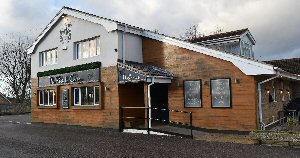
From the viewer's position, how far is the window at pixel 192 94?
15867 mm

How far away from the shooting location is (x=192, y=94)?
1603 cm

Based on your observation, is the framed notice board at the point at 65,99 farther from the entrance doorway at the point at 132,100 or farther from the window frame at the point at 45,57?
the entrance doorway at the point at 132,100

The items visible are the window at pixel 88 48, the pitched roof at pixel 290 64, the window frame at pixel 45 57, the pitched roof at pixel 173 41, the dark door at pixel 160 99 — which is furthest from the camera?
the pitched roof at pixel 290 64

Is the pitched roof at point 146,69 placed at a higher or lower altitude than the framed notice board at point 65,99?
higher

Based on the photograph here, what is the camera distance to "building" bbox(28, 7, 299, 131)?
1461 centimetres

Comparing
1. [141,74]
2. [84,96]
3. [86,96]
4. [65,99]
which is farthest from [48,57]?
[141,74]

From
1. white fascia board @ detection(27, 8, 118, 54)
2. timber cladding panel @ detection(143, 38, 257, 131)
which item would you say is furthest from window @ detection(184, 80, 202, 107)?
white fascia board @ detection(27, 8, 118, 54)

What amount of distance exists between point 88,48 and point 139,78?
16.7 feet

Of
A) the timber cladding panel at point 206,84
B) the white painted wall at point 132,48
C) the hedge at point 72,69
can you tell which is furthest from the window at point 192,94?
the hedge at point 72,69

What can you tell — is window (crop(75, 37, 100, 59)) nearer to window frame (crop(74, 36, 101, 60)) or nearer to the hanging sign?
window frame (crop(74, 36, 101, 60))

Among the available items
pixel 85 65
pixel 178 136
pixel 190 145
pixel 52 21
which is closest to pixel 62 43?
pixel 52 21

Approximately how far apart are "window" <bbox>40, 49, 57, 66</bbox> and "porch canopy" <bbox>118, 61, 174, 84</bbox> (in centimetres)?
695

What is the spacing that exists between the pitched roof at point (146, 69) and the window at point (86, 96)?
2.58 metres

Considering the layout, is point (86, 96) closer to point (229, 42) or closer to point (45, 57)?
point (45, 57)
